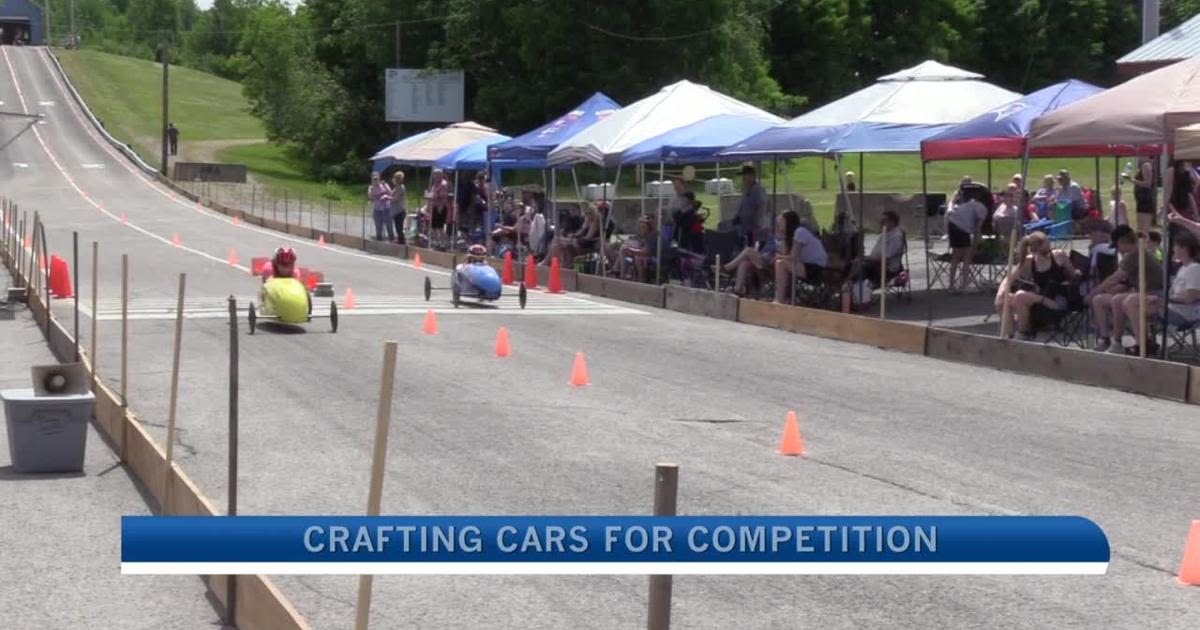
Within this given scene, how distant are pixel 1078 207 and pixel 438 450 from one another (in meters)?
22.8

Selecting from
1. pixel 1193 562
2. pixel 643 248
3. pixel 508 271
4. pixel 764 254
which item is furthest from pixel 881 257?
pixel 1193 562

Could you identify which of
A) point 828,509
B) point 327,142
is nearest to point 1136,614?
point 828,509

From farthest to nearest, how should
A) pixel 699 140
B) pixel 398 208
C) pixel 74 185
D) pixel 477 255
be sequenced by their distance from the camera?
pixel 74 185 < pixel 398 208 < pixel 699 140 < pixel 477 255

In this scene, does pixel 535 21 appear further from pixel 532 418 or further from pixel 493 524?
pixel 493 524

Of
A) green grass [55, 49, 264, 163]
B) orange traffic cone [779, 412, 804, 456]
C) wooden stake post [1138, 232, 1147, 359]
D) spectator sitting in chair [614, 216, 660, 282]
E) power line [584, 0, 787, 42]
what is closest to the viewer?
orange traffic cone [779, 412, 804, 456]

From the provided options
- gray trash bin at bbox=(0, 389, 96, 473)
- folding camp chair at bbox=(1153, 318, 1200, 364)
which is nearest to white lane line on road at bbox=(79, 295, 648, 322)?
folding camp chair at bbox=(1153, 318, 1200, 364)

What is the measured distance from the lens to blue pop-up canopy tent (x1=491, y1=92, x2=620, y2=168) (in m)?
32.1

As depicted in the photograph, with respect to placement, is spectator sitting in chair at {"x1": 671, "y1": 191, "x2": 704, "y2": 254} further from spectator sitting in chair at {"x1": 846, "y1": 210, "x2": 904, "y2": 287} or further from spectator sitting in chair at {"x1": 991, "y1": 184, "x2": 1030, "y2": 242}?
spectator sitting in chair at {"x1": 991, "y1": 184, "x2": 1030, "y2": 242}

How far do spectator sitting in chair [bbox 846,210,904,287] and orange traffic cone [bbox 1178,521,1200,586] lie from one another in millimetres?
14879

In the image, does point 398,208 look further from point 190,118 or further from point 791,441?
point 190,118

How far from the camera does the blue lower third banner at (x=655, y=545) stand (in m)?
3.96

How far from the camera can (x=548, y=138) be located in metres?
32.6

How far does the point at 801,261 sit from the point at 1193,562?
1509cm

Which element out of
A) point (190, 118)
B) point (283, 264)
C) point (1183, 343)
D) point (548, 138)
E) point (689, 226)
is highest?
point (190, 118)
